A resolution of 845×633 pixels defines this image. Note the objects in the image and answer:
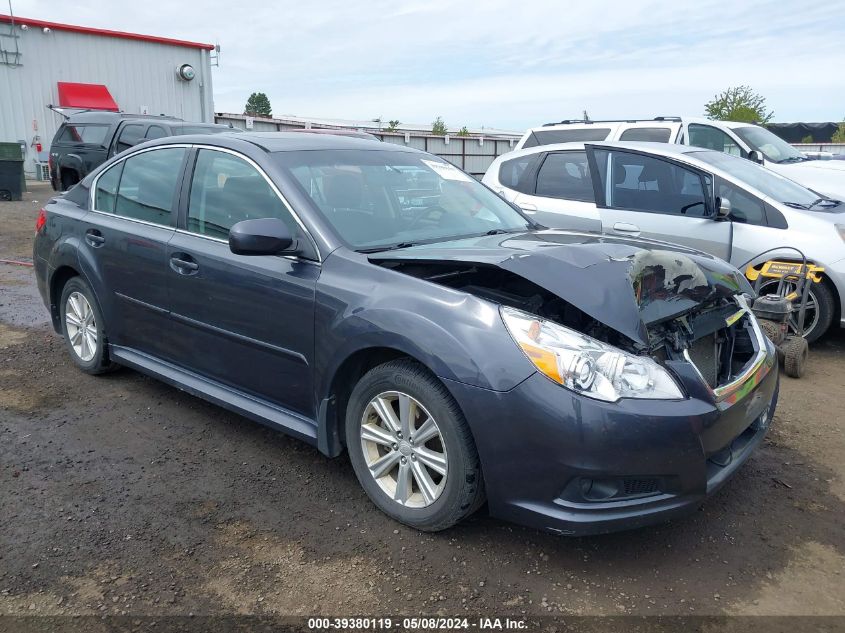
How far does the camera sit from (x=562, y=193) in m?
6.77

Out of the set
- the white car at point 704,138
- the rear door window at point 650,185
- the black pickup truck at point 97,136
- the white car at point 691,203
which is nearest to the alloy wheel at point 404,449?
the white car at point 691,203

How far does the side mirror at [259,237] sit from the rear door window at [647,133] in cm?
738

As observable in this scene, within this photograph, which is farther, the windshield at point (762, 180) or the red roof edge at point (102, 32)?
the red roof edge at point (102, 32)

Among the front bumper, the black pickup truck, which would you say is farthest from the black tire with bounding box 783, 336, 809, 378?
the black pickup truck

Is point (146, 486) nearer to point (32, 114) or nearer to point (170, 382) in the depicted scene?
point (170, 382)

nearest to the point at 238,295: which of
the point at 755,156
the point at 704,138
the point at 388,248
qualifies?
the point at 388,248

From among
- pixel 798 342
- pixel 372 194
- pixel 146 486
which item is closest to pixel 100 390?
pixel 146 486

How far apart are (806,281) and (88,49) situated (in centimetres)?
2689

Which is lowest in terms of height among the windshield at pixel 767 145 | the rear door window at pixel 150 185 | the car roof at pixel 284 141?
the rear door window at pixel 150 185

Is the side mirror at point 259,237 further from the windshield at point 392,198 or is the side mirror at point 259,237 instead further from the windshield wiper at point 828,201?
the windshield wiper at point 828,201

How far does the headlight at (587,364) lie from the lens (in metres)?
2.56

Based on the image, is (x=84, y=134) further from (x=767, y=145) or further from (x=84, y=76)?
(x=84, y=76)

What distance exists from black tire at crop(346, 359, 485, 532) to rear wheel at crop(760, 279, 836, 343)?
3880 millimetres

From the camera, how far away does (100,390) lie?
466cm
